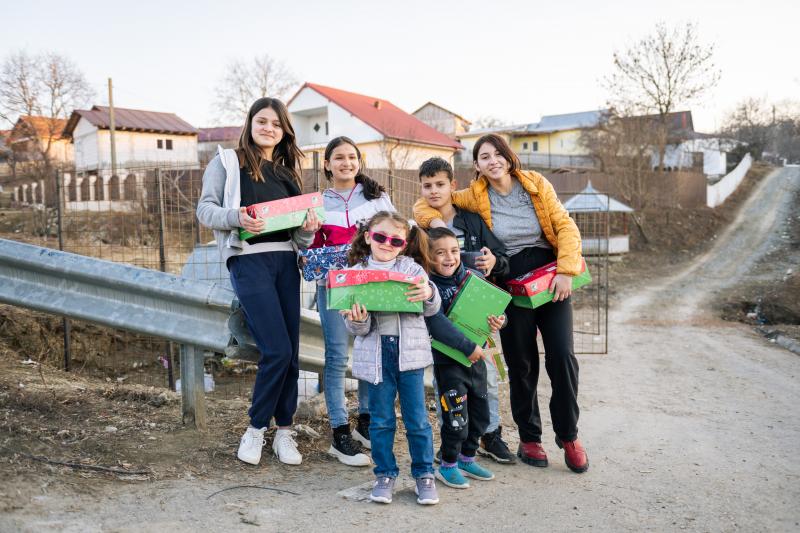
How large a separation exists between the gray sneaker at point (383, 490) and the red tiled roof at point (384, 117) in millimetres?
29510

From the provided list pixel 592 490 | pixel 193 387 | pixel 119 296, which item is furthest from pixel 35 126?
pixel 592 490

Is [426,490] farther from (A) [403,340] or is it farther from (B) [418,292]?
(B) [418,292]

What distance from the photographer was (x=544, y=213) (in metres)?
3.88

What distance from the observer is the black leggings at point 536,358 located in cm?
382

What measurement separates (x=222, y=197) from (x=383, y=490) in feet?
6.19

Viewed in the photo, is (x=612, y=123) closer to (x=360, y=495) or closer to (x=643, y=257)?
(x=643, y=257)

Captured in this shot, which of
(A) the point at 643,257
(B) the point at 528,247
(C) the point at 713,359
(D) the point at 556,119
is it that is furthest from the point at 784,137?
(B) the point at 528,247

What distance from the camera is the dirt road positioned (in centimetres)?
278

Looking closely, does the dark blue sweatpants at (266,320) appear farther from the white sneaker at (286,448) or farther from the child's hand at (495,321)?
the child's hand at (495,321)

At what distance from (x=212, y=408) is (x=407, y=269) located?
6.91ft

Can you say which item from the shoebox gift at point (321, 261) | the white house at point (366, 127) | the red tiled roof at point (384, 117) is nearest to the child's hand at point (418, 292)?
the shoebox gift at point (321, 261)

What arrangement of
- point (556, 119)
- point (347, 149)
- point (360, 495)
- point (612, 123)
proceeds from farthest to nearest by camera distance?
point (556, 119)
point (612, 123)
point (347, 149)
point (360, 495)

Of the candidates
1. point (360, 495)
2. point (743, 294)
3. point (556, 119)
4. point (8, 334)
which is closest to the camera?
point (360, 495)

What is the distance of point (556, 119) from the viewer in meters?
64.6
